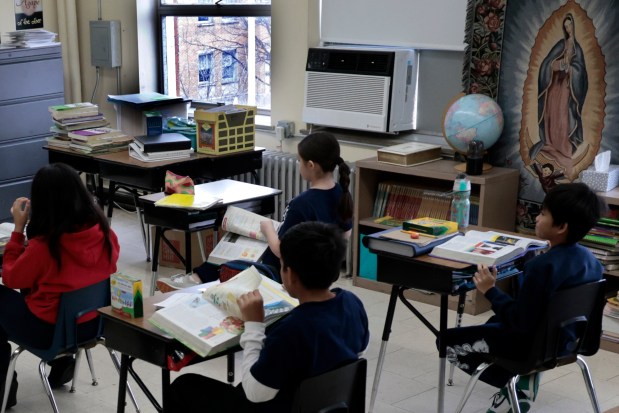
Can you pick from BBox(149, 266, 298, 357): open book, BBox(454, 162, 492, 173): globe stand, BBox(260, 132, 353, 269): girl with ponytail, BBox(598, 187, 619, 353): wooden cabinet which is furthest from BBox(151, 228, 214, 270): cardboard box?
BBox(149, 266, 298, 357): open book

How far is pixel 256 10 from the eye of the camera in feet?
20.5

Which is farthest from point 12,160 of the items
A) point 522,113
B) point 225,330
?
point 225,330

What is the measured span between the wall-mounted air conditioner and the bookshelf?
0.32 meters

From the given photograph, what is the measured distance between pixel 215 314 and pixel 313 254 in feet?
1.40

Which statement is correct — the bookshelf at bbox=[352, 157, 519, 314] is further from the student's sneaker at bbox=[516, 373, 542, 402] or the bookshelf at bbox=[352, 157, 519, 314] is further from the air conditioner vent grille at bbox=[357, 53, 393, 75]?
the student's sneaker at bbox=[516, 373, 542, 402]

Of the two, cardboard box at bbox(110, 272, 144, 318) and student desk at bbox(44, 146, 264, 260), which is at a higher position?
cardboard box at bbox(110, 272, 144, 318)

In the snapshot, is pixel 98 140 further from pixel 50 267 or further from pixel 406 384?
pixel 406 384

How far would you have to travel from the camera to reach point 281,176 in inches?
230

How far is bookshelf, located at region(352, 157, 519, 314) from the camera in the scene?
15.6 feet

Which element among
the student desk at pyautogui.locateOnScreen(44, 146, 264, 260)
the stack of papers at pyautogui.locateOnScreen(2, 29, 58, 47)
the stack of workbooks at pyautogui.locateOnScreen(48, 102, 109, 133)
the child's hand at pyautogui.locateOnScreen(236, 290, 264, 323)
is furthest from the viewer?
the stack of papers at pyautogui.locateOnScreen(2, 29, 58, 47)

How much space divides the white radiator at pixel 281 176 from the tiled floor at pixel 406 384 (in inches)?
58.7

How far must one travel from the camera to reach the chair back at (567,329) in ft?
9.40

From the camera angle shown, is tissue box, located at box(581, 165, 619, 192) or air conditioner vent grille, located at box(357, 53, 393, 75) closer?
tissue box, located at box(581, 165, 619, 192)

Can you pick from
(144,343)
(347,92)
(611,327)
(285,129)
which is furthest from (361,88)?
(144,343)
